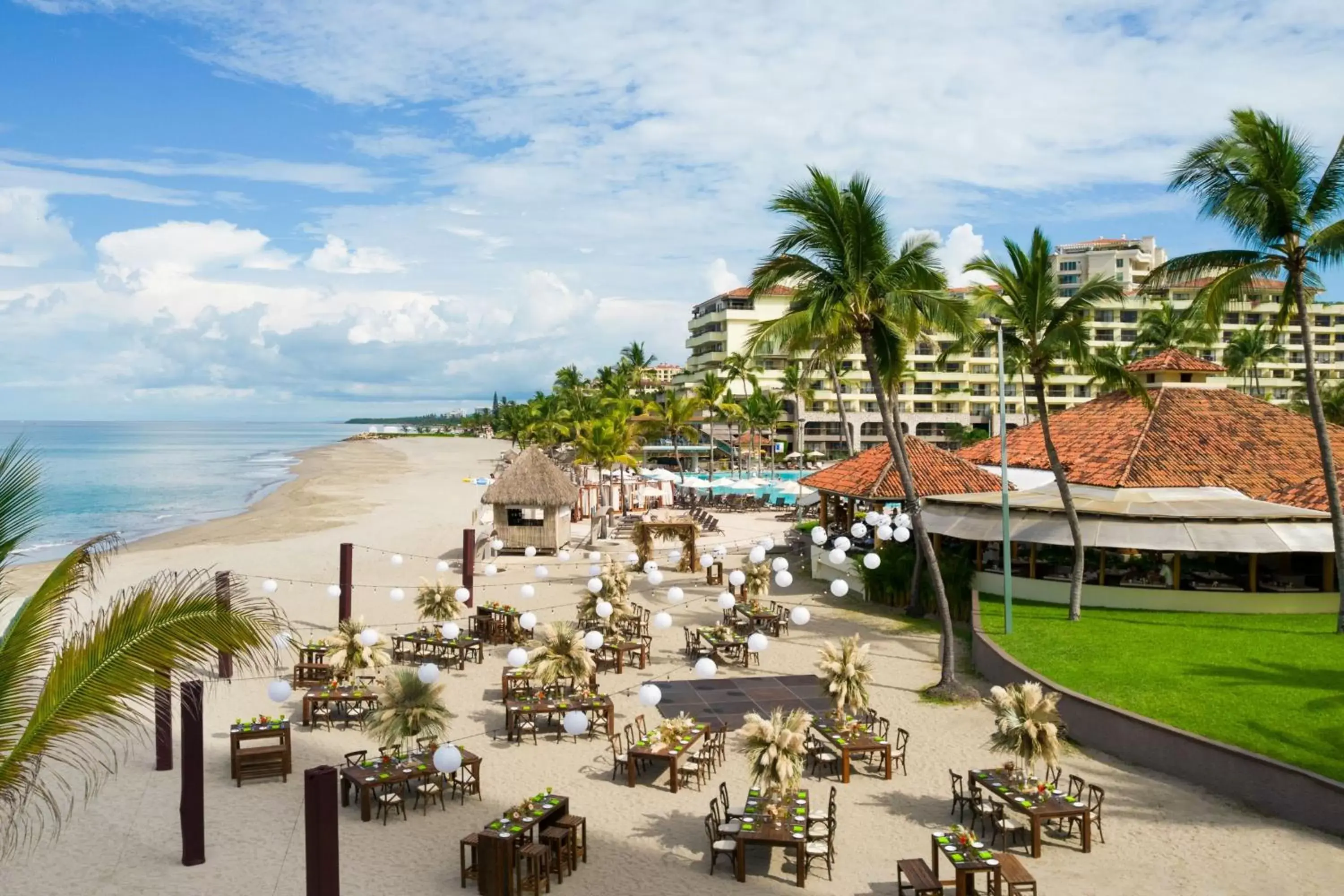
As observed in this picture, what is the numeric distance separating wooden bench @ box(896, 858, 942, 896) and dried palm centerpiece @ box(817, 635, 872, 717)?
15.7ft

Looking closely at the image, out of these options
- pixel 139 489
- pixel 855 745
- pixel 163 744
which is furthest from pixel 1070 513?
pixel 139 489

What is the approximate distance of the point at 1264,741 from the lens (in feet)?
45.2

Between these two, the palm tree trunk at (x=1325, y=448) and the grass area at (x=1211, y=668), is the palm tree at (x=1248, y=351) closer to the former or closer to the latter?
the palm tree trunk at (x=1325, y=448)

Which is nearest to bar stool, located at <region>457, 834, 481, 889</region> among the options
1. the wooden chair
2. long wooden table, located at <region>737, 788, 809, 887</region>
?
the wooden chair

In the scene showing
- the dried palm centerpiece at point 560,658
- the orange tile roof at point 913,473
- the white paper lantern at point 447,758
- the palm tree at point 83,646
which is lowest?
the white paper lantern at point 447,758

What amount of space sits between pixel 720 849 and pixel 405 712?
507 centimetres

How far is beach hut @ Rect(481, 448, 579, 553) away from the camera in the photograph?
3556 centimetres

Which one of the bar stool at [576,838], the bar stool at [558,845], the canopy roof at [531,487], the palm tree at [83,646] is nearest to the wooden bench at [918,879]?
the bar stool at [576,838]

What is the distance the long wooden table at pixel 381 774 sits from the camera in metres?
13.0

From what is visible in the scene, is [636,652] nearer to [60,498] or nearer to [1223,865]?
[1223,865]

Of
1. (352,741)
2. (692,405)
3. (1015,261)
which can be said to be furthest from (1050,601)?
(692,405)

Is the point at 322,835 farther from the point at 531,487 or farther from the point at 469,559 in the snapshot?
the point at 531,487

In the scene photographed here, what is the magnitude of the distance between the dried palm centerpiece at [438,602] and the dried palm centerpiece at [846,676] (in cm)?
976

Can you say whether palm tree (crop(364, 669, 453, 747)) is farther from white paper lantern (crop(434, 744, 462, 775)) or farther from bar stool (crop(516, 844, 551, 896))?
bar stool (crop(516, 844, 551, 896))
